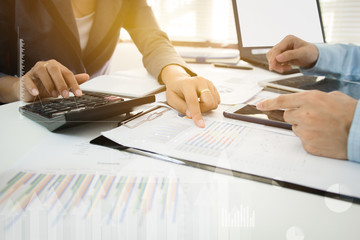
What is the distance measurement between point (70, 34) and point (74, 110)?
0.48 metres

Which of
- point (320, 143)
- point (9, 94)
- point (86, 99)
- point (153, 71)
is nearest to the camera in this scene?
point (320, 143)

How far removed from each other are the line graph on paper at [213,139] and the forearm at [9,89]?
1.64 ft

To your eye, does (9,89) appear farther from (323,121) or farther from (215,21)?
(215,21)

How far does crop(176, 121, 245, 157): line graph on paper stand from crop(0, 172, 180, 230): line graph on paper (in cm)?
7

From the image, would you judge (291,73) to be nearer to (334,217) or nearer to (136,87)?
(136,87)

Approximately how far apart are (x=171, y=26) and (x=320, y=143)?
159 centimetres

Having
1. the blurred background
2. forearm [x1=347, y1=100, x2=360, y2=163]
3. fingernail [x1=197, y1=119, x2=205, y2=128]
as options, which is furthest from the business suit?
the blurred background

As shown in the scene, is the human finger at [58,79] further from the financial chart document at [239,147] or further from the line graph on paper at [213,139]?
the line graph on paper at [213,139]

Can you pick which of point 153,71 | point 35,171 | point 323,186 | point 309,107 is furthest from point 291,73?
point 35,171

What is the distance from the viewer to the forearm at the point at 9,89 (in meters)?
0.63

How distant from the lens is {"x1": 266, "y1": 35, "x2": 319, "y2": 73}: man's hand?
27.0 inches

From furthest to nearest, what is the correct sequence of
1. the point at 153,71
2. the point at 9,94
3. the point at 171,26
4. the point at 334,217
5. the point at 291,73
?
the point at 171,26
the point at 291,73
the point at 153,71
the point at 9,94
the point at 334,217

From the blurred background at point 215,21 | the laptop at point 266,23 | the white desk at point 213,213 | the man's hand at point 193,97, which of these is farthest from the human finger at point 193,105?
the blurred background at point 215,21

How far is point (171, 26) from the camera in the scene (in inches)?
69.0
